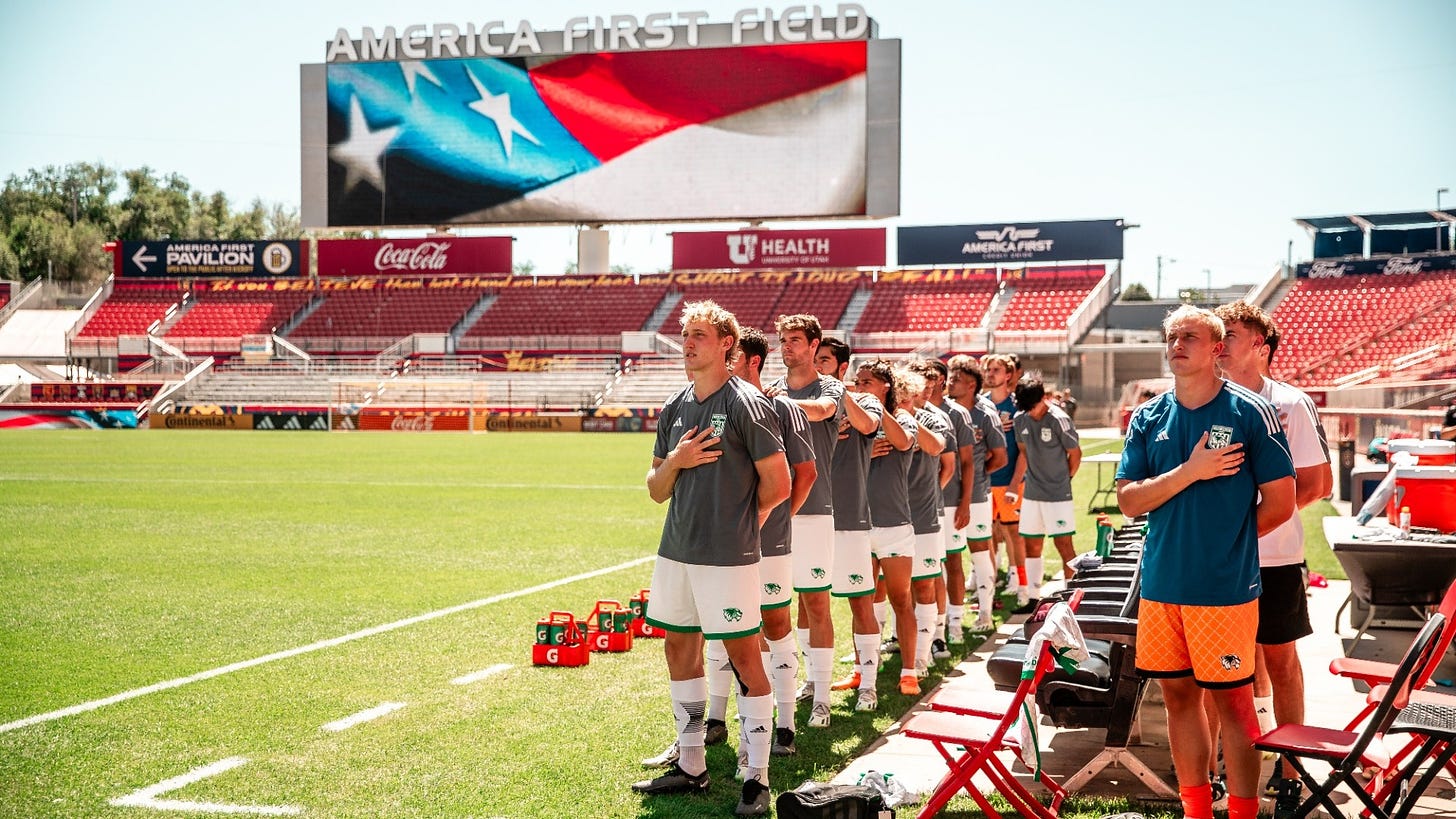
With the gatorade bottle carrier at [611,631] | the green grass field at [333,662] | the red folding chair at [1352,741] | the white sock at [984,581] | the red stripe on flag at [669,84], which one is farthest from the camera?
the red stripe on flag at [669,84]

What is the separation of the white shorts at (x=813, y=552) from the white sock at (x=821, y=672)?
37cm

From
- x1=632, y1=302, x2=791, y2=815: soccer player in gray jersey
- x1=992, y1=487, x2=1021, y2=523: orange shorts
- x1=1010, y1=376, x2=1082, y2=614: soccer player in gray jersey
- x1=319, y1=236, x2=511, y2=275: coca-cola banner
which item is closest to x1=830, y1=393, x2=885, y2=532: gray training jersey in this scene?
x1=632, y1=302, x2=791, y2=815: soccer player in gray jersey

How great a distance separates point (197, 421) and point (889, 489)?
43.7 metres

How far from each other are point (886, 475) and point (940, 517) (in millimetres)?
1011

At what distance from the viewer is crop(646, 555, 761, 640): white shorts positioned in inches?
205

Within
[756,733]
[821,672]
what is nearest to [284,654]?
[821,672]

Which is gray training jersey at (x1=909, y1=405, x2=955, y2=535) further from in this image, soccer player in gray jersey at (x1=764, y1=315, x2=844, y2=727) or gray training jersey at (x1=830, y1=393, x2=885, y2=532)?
soccer player in gray jersey at (x1=764, y1=315, x2=844, y2=727)

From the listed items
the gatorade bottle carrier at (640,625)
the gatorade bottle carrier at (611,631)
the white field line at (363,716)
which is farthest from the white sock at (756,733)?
the gatorade bottle carrier at (640,625)

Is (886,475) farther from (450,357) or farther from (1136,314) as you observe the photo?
(1136,314)

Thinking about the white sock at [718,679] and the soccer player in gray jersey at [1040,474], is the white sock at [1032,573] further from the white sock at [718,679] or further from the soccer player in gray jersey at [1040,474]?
the white sock at [718,679]

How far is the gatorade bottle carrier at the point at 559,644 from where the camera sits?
7910 mm

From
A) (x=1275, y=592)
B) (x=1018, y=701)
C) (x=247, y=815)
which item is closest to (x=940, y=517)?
(x=1275, y=592)

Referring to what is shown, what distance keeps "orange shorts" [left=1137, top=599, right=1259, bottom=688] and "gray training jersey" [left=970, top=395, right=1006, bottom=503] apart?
517 centimetres

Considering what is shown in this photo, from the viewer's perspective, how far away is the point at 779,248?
56.6 m
